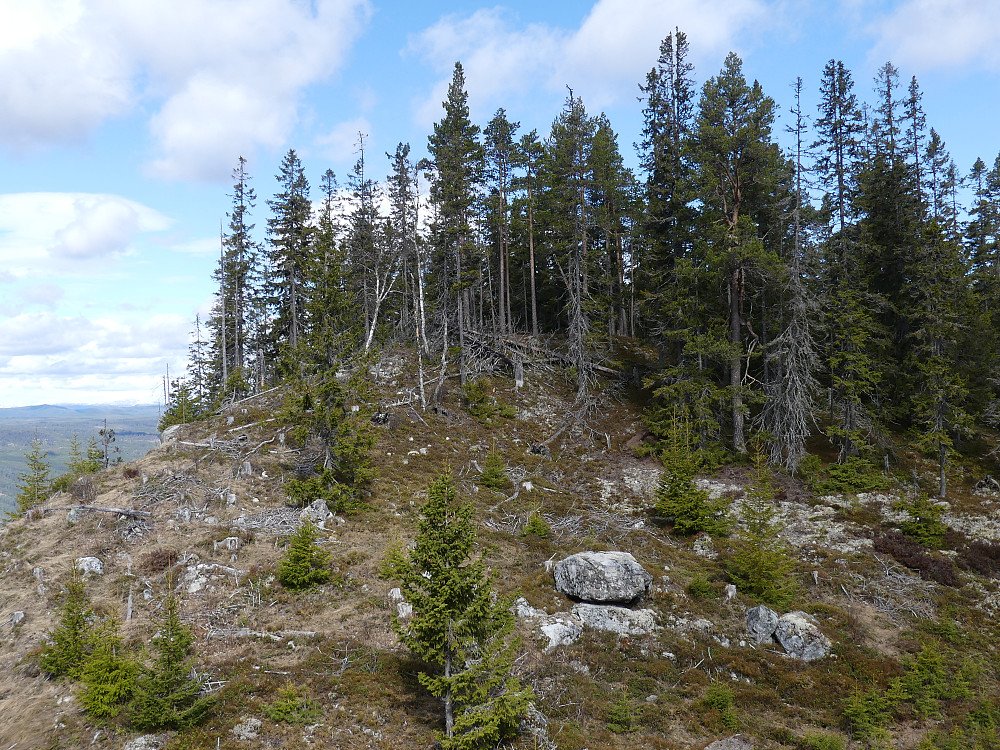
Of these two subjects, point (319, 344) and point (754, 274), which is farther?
point (754, 274)

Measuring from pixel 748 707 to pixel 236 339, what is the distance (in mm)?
45078

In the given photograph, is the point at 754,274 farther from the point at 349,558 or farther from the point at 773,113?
the point at 349,558

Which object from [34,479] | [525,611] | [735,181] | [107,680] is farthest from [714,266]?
[34,479]

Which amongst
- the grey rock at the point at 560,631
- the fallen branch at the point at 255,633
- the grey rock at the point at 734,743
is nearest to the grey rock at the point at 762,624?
the grey rock at the point at 734,743

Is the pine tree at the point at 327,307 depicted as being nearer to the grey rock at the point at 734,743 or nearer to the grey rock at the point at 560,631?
the grey rock at the point at 560,631

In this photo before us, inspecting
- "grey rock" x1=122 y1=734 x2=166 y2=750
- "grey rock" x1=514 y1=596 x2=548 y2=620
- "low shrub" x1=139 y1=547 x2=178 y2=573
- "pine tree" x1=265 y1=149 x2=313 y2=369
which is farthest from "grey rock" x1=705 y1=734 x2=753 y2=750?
"pine tree" x1=265 y1=149 x2=313 y2=369

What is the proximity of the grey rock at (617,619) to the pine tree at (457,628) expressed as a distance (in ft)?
13.3

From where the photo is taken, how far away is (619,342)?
3709cm

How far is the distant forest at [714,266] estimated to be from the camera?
74.3ft

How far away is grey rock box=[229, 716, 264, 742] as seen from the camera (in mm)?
8883

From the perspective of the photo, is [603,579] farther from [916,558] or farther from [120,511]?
[120,511]

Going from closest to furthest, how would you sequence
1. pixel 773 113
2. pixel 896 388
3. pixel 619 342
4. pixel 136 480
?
1. pixel 136 480
2. pixel 773 113
3. pixel 896 388
4. pixel 619 342

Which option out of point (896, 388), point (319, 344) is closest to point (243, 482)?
point (319, 344)

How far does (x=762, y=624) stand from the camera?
13.1 m
